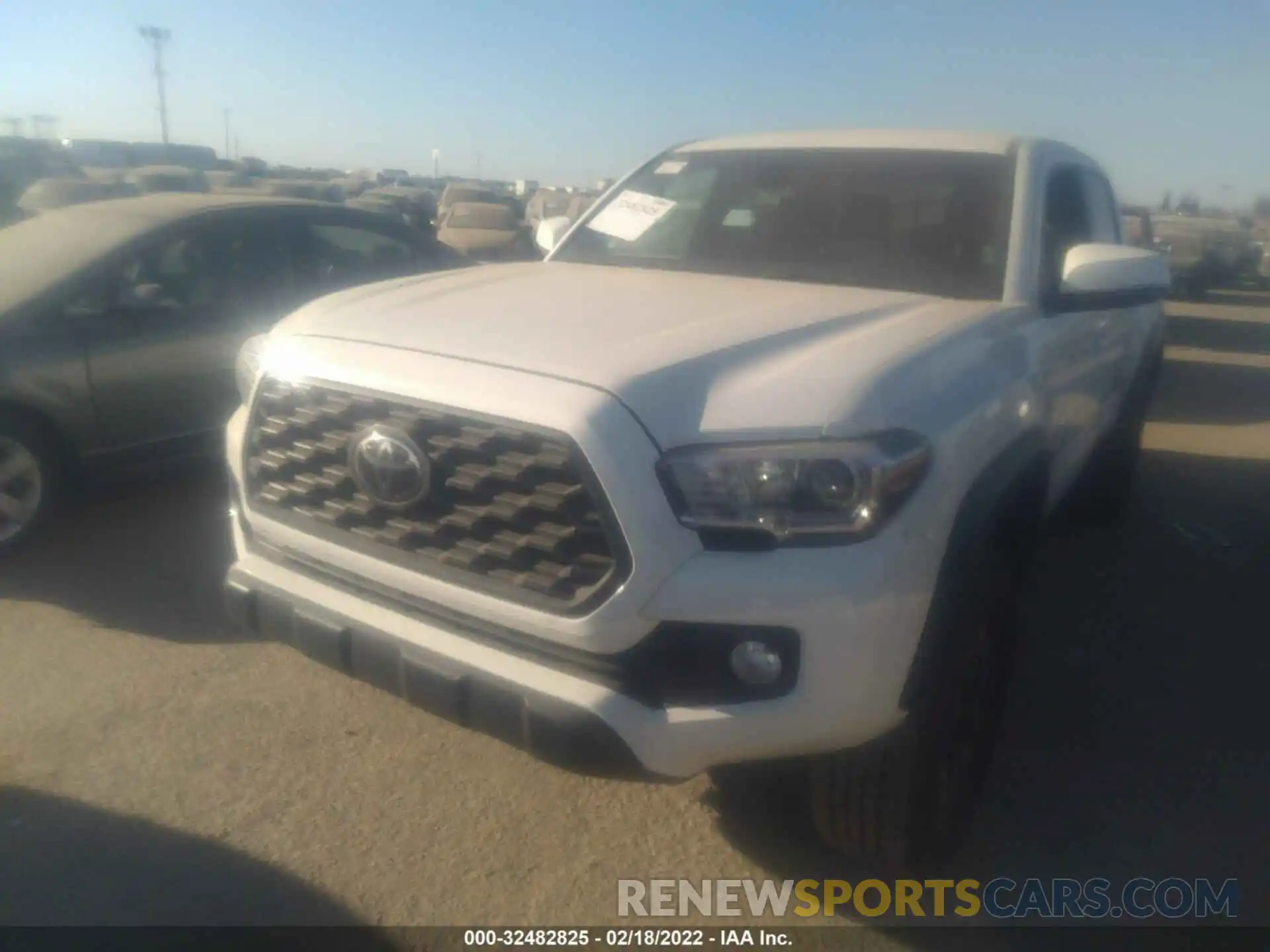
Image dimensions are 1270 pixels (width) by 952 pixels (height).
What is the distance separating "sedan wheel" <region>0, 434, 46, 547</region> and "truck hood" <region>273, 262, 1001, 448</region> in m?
2.23

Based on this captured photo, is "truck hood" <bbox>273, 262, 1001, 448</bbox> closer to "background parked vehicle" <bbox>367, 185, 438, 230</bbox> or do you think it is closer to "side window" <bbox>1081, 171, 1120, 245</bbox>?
"side window" <bbox>1081, 171, 1120, 245</bbox>

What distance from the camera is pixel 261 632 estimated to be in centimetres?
268

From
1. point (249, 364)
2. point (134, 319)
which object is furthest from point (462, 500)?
point (134, 319)

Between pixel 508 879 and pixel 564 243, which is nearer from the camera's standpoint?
pixel 508 879

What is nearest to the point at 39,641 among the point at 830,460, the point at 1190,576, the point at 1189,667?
the point at 830,460

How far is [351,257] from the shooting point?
579 centimetres

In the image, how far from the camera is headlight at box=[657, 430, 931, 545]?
206 centimetres

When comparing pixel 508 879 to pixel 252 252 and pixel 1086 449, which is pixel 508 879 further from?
pixel 252 252

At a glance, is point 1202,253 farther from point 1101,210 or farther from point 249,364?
point 249,364

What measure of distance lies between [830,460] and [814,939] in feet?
4.04

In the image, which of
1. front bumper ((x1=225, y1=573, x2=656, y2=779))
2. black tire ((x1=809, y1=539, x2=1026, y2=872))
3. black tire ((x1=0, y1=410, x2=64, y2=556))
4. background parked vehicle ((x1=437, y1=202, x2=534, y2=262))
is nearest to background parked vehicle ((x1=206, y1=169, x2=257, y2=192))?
background parked vehicle ((x1=437, y1=202, x2=534, y2=262))

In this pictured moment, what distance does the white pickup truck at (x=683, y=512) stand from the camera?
6.77 feet

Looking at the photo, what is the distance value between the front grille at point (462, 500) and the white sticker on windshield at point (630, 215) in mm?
1751

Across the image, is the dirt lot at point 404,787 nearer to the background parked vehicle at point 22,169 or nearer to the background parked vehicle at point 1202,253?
the background parked vehicle at point 22,169
